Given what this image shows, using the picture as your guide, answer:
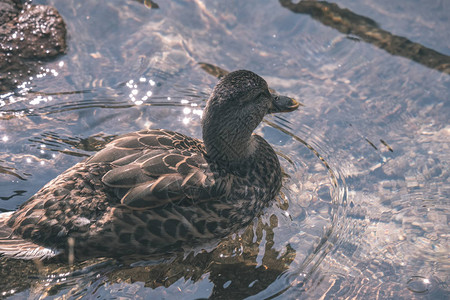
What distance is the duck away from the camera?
4.67 metres

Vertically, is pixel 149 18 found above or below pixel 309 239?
above

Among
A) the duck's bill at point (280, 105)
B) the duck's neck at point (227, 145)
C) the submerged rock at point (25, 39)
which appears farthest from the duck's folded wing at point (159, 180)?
the submerged rock at point (25, 39)

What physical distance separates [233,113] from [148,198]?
49.2 inches

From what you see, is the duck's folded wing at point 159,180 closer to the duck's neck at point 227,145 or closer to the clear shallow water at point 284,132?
the duck's neck at point 227,145

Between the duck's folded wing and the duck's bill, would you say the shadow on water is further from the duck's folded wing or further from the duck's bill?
the duck's folded wing

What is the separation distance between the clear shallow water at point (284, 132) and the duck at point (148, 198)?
0.88ft

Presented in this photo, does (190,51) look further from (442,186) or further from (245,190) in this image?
(442,186)

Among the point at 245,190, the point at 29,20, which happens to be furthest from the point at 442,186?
the point at 29,20

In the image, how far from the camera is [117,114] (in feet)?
21.6

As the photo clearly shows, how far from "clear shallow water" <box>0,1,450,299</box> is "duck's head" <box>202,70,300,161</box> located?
815 mm

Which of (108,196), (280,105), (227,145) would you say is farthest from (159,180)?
(280,105)

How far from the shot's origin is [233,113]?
5320 mm

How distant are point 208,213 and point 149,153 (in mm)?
773

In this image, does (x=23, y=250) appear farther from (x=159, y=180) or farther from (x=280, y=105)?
(x=280, y=105)
